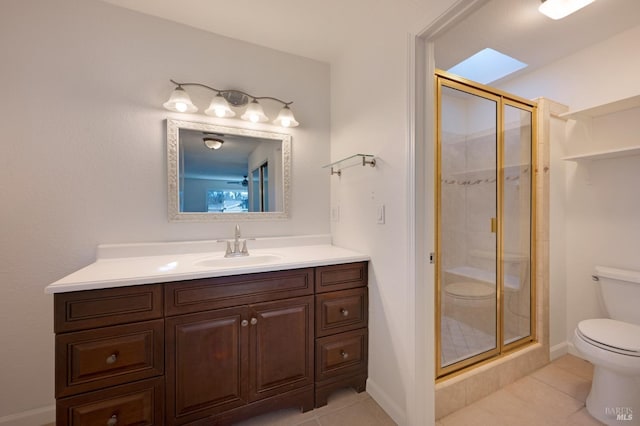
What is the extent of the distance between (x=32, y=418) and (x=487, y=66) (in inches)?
161

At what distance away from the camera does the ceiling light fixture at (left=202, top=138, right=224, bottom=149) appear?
1.80 metres

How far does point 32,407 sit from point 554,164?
372cm

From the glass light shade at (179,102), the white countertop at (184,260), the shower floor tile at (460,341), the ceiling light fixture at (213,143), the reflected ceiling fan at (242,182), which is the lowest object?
the shower floor tile at (460,341)

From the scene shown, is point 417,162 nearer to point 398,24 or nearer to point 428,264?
point 428,264

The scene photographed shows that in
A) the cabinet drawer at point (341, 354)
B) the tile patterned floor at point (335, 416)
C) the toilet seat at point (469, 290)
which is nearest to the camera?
the tile patterned floor at point (335, 416)

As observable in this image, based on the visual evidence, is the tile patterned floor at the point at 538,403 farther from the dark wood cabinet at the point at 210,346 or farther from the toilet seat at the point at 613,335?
the dark wood cabinet at the point at 210,346

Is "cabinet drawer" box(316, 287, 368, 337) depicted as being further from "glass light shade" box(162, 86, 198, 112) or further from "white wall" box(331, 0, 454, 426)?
"glass light shade" box(162, 86, 198, 112)

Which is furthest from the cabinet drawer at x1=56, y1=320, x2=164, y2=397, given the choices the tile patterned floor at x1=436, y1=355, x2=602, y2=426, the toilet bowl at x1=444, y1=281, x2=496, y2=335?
the toilet bowl at x1=444, y1=281, x2=496, y2=335

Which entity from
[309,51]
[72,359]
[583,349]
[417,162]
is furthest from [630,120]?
[72,359]

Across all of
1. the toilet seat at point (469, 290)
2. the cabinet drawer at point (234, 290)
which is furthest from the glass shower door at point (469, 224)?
the cabinet drawer at point (234, 290)

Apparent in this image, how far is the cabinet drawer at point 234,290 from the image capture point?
1.20 metres

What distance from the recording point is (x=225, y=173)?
1.86 m

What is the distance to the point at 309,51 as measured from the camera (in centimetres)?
199

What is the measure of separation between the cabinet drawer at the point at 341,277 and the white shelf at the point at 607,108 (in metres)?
1.91
